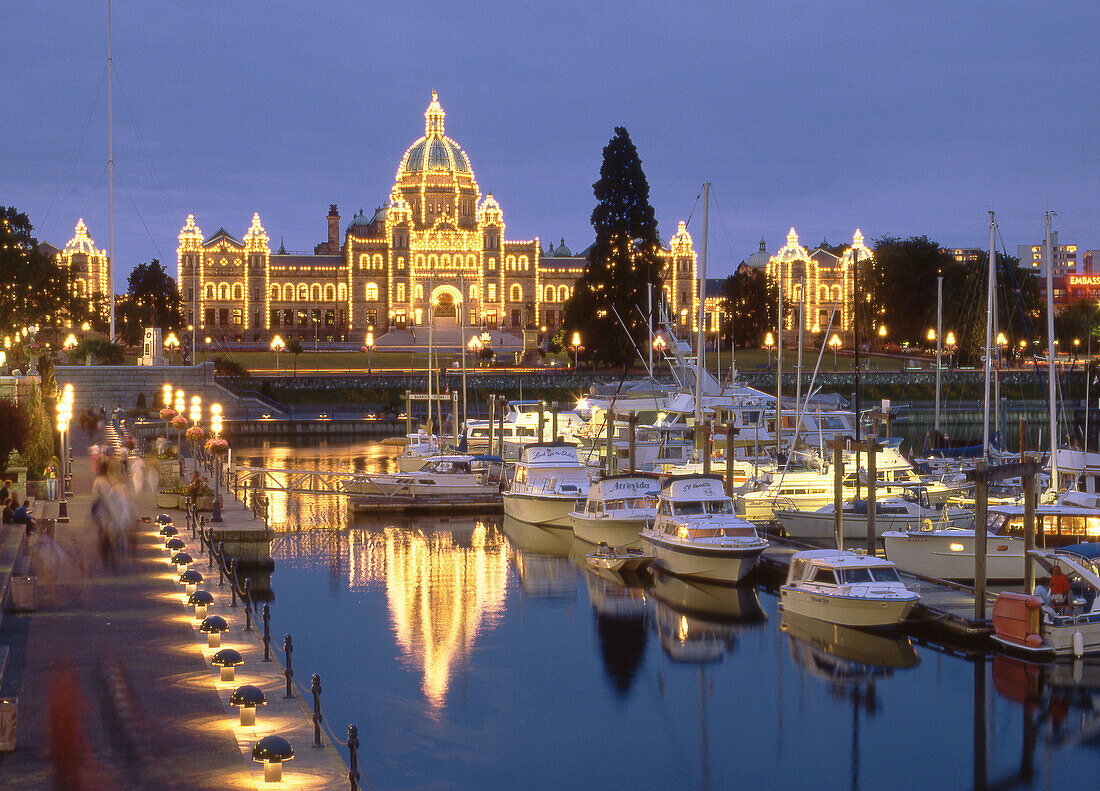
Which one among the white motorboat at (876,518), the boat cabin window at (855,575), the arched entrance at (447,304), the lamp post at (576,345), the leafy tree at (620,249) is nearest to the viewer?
the boat cabin window at (855,575)

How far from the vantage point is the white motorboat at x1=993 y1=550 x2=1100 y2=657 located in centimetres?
2664

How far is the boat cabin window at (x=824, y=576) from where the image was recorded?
2970 centimetres

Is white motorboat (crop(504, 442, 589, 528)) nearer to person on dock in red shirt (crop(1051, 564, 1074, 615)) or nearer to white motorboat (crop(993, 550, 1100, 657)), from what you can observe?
white motorboat (crop(993, 550, 1100, 657))

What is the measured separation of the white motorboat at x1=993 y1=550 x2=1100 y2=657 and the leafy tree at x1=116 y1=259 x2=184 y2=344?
10771 centimetres

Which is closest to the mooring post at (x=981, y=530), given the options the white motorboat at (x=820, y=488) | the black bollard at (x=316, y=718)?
the white motorboat at (x=820, y=488)

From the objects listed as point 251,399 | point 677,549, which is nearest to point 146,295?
point 251,399

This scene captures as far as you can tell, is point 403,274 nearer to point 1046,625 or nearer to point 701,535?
point 701,535

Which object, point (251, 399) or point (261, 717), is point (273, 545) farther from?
point (251, 399)

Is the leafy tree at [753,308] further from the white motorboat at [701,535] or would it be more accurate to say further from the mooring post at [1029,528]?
the mooring post at [1029,528]

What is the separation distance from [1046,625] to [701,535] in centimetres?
1017

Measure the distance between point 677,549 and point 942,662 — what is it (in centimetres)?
913

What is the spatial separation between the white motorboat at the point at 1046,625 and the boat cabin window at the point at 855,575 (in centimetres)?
297

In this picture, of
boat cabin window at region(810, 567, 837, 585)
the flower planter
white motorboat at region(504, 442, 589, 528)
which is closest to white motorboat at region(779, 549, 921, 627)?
boat cabin window at region(810, 567, 837, 585)

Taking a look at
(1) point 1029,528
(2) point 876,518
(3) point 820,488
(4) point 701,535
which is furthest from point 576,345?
(1) point 1029,528
